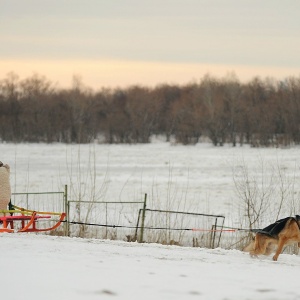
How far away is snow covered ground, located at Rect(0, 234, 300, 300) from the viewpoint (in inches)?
282

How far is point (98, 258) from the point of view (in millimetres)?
9023

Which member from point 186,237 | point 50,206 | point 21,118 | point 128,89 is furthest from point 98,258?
point 128,89

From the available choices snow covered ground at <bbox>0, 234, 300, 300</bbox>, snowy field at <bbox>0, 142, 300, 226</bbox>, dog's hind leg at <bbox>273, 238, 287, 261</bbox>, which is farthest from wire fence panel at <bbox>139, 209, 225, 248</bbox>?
snow covered ground at <bbox>0, 234, 300, 300</bbox>

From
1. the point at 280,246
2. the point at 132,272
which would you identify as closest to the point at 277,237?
the point at 280,246

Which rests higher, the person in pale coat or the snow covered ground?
the person in pale coat

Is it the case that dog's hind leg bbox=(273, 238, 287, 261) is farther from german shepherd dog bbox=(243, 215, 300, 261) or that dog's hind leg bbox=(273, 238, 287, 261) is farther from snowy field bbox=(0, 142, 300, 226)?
snowy field bbox=(0, 142, 300, 226)

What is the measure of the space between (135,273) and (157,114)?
83.5 m

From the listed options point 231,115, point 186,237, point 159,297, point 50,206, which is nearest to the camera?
point 159,297

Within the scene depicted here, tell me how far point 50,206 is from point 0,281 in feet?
45.8

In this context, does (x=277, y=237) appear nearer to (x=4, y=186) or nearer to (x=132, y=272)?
(x=132, y=272)

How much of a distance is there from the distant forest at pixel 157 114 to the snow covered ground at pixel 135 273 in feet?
176

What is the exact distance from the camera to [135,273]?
8094 millimetres

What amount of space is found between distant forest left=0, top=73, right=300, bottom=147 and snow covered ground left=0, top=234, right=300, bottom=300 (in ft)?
176

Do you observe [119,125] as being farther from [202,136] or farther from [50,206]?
[50,206]
